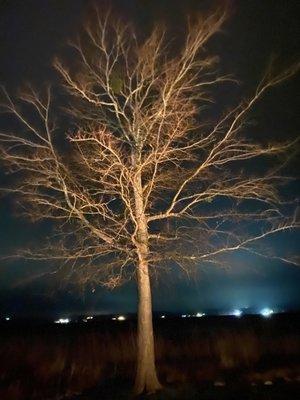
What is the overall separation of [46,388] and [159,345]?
5465 mm

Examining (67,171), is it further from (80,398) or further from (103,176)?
(80,398)

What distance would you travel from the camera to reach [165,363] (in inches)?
696

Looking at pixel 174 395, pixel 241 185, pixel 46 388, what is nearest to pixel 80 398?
pixel 46 388

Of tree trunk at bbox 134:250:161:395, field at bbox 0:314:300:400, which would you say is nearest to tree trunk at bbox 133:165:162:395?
tree trunk at bbox 134:250:161:395

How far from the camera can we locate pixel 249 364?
59.0 feet

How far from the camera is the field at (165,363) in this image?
45.8ft

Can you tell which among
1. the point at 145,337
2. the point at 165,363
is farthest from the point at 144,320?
the point at 165,363

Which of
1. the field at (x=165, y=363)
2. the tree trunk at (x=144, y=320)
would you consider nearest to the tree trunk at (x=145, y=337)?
the tree trunk at (x=144, y=320)

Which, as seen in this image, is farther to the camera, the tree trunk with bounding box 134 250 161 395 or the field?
the field

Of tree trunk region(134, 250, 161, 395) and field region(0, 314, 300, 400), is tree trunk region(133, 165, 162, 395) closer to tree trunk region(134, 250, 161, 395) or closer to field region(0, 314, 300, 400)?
tree trunk region(134, 250, 161, 395)

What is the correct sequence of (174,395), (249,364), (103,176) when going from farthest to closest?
(249,364) → (103,176) → (174,395)

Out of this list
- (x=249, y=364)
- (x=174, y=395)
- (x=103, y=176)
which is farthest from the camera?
(x=249, y=364)

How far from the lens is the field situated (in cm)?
1397

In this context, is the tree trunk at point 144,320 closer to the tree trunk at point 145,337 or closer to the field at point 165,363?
the tree trunk at point 145,337
